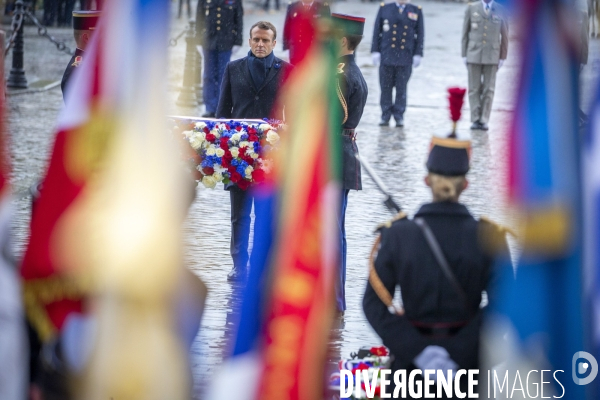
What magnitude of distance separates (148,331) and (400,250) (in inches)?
44.2

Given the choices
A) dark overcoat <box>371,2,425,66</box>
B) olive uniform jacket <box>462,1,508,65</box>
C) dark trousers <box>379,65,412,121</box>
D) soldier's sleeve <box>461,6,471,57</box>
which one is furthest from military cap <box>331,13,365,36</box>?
soldier's sleeve <box>461,6,471,57</box>

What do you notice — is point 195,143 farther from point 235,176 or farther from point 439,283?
point 439,283

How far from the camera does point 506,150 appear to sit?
4488 millimetres

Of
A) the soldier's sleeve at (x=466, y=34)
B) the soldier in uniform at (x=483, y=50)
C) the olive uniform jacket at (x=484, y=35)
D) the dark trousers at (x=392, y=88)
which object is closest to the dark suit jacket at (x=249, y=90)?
the dark trousers at (x=392, y=88)

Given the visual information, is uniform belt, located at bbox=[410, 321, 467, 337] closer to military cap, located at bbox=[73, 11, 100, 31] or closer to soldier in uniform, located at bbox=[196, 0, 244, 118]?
military cap, located at bbox=[73, 11, 100, 31]

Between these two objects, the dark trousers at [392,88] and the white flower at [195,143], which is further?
the dark trousers at [392,88]

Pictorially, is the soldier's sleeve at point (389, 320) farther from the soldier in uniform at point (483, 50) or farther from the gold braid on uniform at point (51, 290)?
the soldier in uniform at point (483, 50)

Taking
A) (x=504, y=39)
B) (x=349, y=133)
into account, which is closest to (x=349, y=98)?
(x=349, y=133)

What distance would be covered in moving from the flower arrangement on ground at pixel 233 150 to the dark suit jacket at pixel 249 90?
500 millimetres

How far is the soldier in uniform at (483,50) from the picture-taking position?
55.6 feet

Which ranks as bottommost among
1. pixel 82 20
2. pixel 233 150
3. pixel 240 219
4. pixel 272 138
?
pixel 240 219

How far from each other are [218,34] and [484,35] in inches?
153

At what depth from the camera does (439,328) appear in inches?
191

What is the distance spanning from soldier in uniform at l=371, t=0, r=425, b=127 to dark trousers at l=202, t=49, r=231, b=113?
2.29m
